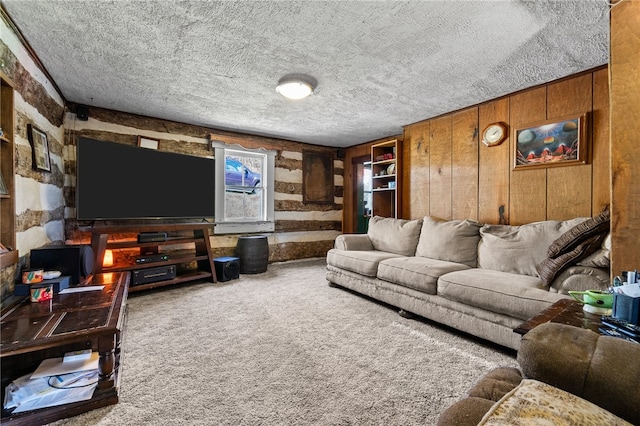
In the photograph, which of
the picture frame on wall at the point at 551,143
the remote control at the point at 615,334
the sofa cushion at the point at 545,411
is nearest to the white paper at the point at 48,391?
the sofa cushion at the point at 545,411

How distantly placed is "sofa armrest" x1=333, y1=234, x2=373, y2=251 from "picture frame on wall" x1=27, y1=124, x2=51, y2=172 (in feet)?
10.4

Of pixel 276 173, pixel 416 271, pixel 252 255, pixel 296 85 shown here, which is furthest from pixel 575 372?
pixel 276 173

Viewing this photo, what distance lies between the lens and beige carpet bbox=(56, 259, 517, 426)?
1.43 meters

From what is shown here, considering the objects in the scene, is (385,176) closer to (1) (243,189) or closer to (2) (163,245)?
(1) (243,189)

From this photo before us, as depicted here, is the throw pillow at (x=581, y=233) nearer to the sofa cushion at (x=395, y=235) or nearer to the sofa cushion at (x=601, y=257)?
the sofa cushion at (x=601, y=257)

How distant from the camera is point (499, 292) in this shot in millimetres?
2088

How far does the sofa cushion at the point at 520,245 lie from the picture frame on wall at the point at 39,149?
4132mm

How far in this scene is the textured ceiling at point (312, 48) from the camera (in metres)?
1.76

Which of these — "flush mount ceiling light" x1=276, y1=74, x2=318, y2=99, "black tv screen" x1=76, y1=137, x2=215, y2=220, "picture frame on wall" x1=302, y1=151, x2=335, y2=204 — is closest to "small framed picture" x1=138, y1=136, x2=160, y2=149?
"black tv screen" x1=76, y1=137, x2=215, y2=220

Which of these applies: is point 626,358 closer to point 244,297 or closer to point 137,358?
point 137,358

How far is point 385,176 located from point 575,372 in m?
3.85

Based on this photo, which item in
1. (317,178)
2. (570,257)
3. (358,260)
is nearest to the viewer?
(570,257)

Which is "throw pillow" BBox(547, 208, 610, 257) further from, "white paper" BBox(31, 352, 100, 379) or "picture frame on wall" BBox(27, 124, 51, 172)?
"picture frame on wall" BBox(27, 124, 51, 172)

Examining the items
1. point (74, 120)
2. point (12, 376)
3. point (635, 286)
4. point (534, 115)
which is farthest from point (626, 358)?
point (74, 120)
